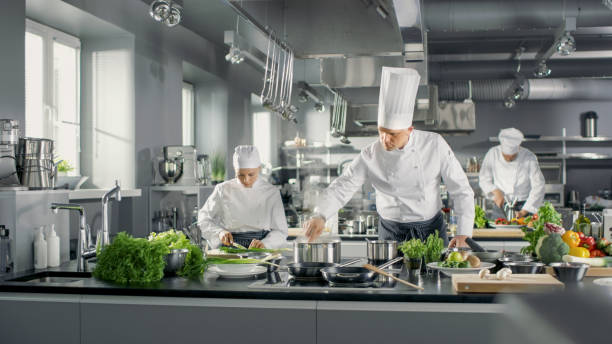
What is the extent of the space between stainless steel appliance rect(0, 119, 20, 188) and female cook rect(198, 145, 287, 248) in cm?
143

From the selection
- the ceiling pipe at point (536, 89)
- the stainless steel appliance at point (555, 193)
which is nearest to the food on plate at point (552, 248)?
the ceiling pipe at point (536, 89)

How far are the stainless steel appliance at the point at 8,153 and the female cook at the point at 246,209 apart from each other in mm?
1432

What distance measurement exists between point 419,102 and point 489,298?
4.21 m

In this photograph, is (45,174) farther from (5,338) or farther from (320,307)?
(320,307)

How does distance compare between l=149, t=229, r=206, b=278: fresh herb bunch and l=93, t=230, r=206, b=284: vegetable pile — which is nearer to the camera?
l=93, t=230, r=206, b=284: vegetable pile

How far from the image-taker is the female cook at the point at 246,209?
4262 mm

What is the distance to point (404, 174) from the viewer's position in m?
3.81

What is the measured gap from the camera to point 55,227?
10.3 feet

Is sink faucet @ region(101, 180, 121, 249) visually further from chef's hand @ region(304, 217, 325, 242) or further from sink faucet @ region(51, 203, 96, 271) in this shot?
chef's hand @ region(304, 217, 325, 242)

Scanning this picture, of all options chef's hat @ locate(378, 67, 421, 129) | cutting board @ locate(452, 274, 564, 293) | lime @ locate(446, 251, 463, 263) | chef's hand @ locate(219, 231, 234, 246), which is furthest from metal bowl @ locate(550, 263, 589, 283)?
chef's hand @ locate(219, 231, 234, 246)

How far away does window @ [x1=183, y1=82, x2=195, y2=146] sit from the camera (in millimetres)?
7820

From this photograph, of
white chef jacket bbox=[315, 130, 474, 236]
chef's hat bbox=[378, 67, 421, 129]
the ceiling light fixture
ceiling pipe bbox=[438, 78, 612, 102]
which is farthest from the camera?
ceiling pipe bbox=[438, 78, 612, 102]

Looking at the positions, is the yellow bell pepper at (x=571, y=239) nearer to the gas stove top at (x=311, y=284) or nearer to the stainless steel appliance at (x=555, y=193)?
the gas stove top at (x=311, y=284)

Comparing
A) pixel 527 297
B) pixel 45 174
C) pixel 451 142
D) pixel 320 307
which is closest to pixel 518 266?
pixel 320 307
